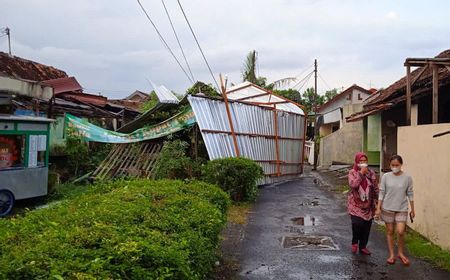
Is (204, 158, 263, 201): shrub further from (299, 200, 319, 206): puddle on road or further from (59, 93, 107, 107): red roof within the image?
(59, 93, 107, 107): red roof

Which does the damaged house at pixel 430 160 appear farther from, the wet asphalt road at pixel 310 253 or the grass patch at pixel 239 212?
the grass patch at pixel 239 212

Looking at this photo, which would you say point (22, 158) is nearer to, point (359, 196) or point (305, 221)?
point (305, 221)

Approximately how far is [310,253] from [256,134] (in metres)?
8.19

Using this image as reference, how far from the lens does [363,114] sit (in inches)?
524

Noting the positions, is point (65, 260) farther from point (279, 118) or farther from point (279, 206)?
point (279, 118)

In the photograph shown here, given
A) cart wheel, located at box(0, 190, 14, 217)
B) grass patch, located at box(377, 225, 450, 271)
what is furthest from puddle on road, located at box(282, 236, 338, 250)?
cart wheel, located at box(0, 190, 14, 217)

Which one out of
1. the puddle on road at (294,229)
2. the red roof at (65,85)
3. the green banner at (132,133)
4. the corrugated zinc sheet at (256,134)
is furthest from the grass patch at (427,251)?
the red roof at (65,85)

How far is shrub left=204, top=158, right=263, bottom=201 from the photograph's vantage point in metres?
11.2

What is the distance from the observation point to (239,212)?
10.3m

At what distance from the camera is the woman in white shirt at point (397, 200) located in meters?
6.27

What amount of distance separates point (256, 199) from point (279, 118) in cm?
506

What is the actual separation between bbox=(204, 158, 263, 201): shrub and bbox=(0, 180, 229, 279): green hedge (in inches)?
235

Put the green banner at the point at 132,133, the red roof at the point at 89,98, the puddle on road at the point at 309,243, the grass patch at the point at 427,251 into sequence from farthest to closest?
the red roof at the point at 89,98
the green banner at the point at 132,133
the puddle on road at the point at 309,243
the grass patch at the point at 427,251

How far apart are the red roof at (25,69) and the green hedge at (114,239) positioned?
1168 centimetres
